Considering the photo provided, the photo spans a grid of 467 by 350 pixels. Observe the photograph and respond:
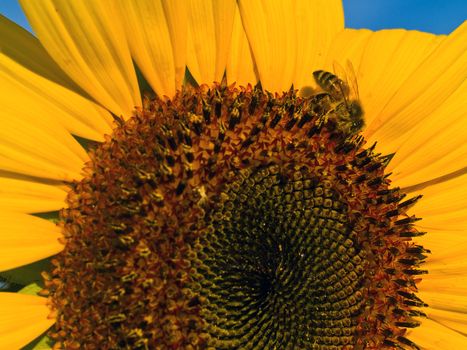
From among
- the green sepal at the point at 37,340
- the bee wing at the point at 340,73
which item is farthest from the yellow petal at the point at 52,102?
→ the bee wing at the point at 340,73

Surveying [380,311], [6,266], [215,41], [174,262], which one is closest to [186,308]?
[174,262]

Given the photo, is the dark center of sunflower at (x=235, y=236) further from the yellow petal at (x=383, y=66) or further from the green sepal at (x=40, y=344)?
the yellow petal at (x=383, y=66)

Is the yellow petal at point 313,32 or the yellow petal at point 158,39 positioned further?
the yellow petal at point 313,32

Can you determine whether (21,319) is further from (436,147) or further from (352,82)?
(436,147)

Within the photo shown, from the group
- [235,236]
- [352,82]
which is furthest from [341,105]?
[235,236]

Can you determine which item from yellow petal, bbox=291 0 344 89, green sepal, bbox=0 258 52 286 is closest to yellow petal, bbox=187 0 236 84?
yellow petal, bbox=291 0 344 89

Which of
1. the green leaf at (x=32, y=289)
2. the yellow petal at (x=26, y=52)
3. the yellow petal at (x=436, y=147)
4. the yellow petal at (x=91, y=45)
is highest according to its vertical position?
the yellow petal at (x=436, y=147)

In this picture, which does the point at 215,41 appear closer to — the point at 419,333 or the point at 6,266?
the point at 6,266

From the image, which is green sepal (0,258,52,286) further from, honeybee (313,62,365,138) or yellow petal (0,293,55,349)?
honeybee (313,62,365,138)
